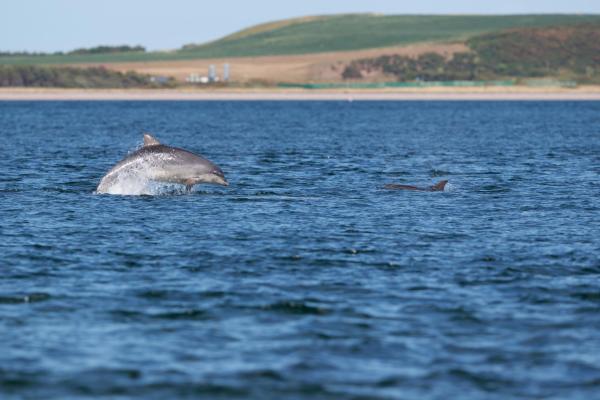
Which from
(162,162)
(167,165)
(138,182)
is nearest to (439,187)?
(167,165)

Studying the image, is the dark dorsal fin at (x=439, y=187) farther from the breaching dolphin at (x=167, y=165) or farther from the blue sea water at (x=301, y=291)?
the breaching dolphin at (x=167, y=165)

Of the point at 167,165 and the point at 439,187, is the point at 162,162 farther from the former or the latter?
the point at 439,187

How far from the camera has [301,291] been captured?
1947cm

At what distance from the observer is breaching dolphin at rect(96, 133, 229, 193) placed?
3191 cm

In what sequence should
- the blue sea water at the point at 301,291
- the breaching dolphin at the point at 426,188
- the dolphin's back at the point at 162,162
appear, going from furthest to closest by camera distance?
1. the breaching dolphin at the point at 426,188
2. the dolphin's back at the point at 162,162
3. the blue sea water at the point at 301,291

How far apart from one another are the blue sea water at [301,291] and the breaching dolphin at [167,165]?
788 millimetres

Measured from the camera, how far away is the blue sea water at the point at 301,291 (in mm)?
14727

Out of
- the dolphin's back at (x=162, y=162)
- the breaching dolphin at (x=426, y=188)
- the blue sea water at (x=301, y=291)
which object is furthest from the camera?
the breaching dolphin at (x=426, y=188)

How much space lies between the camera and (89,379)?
14555mm

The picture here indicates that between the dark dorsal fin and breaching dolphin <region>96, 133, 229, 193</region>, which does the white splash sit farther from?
the dark dorsal fin

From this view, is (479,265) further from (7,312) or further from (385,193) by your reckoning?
(385,193)

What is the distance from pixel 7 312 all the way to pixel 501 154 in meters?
42.1

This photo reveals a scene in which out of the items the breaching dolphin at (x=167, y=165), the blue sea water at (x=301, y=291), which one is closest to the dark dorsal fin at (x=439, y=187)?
the blue sea water at (x=301, y=291)

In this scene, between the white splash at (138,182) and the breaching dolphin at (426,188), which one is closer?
the white splash at (138,182)
